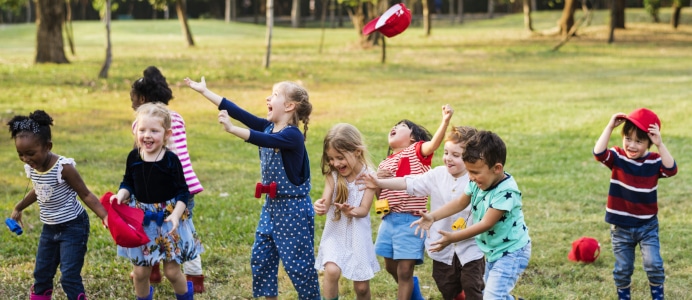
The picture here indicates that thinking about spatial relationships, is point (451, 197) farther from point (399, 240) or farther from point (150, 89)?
point (150, 89)

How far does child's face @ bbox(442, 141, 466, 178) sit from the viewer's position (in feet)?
16.5

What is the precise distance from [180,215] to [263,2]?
189ft

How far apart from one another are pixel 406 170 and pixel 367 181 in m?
0.53

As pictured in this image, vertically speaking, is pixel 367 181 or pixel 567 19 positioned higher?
pixel 567 19

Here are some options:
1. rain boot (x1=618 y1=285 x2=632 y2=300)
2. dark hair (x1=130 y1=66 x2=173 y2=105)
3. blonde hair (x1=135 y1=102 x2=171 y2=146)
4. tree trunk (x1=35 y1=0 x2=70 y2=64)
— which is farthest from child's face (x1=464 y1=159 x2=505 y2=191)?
tree trunk (x1=35 y1=0 x2=70 y2=64)

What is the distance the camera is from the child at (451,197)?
5.13 metres

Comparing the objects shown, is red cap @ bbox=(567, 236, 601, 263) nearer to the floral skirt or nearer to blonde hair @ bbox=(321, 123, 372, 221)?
blonde hair @ bbox=(321, 123, 372, 221)

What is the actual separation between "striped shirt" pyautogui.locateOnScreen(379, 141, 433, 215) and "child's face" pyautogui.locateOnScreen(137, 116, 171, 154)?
4.91ft

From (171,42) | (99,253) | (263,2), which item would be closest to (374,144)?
(99,253)

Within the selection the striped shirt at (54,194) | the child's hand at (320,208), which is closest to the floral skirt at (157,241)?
the striped shirt at (54,194)

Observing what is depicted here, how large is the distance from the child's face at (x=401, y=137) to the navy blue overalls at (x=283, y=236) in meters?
0.70

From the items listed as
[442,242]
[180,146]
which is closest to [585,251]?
[442,242]

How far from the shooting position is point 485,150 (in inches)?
182

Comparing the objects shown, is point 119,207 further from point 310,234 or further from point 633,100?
point 633,100
